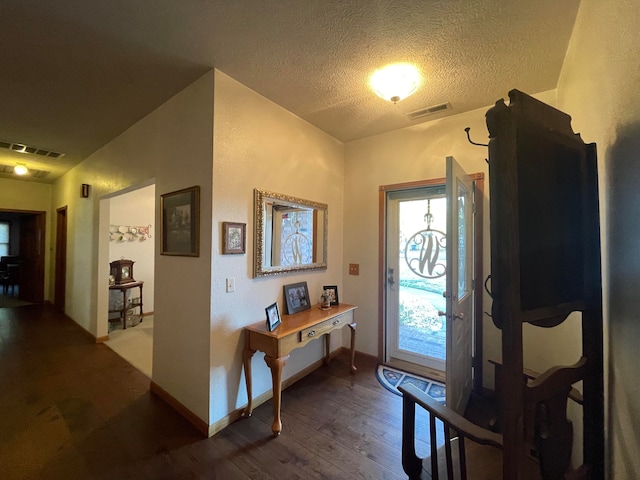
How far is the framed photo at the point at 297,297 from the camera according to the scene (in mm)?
2492

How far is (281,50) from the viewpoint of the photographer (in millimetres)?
1754

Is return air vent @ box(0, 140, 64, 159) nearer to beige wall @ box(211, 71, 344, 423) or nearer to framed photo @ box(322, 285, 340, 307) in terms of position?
beige wall @ box(211, 71, 344, 423)

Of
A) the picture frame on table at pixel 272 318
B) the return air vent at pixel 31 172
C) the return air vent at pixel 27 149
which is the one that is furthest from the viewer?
the return air vent at pixel 31 172

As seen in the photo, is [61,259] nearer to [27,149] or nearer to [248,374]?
[27,149]

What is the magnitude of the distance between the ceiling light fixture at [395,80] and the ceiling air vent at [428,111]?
472mm

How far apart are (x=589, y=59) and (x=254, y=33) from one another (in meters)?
1.74

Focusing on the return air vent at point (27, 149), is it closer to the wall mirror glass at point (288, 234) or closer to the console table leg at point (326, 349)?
the wall mirror glass at point (288, 234)

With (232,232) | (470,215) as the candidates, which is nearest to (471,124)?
(470,215)

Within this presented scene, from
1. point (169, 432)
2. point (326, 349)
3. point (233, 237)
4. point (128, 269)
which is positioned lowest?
point (169, 432)

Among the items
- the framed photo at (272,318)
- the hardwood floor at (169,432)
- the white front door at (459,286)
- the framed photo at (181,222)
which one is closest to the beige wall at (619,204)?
the white front door at (459,286)

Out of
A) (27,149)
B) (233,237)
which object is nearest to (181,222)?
(233,237)

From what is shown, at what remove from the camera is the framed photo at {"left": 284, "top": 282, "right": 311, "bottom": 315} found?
249 centimetres

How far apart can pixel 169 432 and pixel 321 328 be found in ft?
4.39

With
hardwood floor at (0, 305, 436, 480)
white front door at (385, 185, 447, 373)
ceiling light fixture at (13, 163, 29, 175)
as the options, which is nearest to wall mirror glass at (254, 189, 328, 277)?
white front door at (385, 185, 447, 373)
